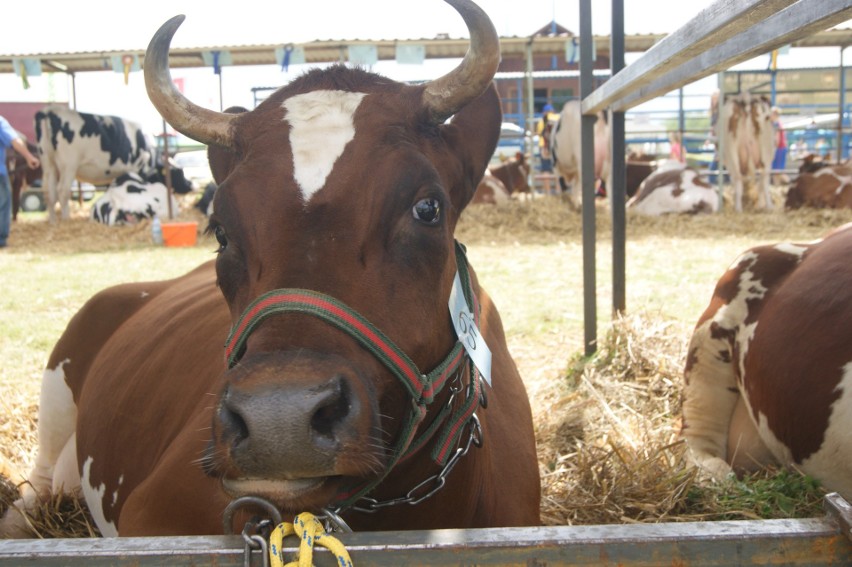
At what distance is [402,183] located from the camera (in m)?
1.84

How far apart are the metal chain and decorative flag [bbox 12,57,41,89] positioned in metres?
16.9

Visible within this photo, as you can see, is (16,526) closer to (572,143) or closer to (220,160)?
(220,160)

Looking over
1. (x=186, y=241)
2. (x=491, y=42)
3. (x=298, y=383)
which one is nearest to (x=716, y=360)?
(x=491, y=42)

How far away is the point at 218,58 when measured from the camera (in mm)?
15477

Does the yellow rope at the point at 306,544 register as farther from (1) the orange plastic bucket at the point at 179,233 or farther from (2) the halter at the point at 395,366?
(1) the orange plastic bucket at the point at 179,233

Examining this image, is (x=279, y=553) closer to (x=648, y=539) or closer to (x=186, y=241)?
(x=648, y=539)

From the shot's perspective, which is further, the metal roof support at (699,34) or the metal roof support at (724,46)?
the metal roof support at (699,34)

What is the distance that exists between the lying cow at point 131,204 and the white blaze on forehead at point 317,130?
1460 centimetres

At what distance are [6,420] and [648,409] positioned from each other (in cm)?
359

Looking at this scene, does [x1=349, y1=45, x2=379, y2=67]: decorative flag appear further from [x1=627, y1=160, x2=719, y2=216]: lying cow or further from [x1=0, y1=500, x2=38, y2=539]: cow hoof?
[x1=0, y1=500, x2=38, y2=539]: cow hoof

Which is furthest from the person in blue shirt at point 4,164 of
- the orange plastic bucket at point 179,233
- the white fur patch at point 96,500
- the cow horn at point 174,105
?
the cow horn at point 174,105

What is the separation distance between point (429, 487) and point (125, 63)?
1430 cm

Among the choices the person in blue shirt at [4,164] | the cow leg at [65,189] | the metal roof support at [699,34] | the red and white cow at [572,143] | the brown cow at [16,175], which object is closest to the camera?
the metal roof support at [699,34]

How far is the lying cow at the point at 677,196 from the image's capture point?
14.6 m
